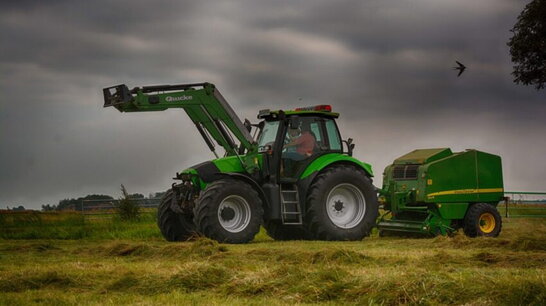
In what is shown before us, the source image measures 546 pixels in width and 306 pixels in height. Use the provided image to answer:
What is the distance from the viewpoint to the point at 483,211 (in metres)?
17.2

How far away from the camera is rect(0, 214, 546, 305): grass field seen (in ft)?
24.3

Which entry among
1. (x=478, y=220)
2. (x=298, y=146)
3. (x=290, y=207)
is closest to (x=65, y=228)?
(x=290, y=207)

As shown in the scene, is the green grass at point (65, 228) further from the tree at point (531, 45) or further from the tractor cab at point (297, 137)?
the tree at point (531, 45)

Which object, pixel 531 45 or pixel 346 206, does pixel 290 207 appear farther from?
pixel 531 45

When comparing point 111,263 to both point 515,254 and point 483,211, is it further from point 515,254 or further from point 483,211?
point 483,211

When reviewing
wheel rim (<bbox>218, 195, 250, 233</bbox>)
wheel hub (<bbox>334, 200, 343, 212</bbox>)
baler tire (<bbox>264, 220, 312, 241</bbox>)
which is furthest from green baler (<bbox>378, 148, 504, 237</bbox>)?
wheel rim (<bbox>218, 195, 250, 233</bbox>)

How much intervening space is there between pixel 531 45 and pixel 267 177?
60.4ft

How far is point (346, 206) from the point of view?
55.1 ft

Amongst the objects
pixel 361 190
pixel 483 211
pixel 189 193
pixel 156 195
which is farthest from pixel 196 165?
pixel 156 195

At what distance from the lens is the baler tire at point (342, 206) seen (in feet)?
52.4

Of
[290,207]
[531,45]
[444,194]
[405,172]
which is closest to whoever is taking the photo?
[290,207]

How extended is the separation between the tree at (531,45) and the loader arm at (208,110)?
1773 centimetres

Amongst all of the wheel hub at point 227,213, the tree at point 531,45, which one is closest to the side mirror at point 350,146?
the wheel hub at point 227,213

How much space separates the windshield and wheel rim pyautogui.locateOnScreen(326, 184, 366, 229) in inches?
64.1
